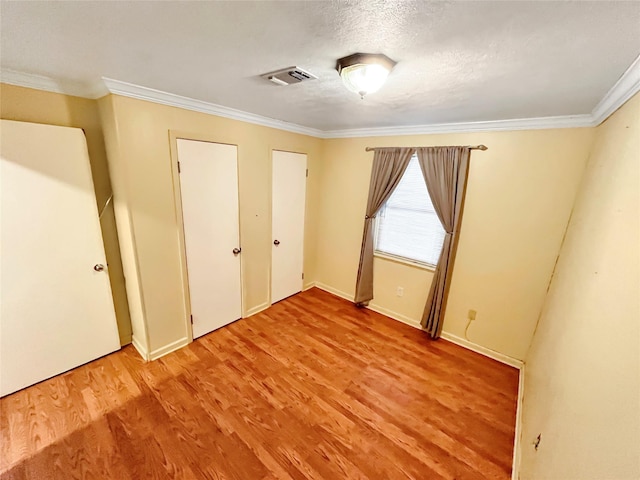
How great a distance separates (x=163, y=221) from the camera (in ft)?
7.37

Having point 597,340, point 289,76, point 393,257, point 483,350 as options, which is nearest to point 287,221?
point 393,257

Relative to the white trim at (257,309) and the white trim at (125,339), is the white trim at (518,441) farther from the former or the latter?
the white trim at (125,339)

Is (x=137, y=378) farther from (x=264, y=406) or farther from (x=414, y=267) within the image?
(x=414, y=267)

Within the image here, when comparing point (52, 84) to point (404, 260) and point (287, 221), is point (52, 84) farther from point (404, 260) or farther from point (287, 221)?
point (404, 260)

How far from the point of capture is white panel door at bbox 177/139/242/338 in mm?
2367

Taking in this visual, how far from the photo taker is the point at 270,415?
6.23 feet

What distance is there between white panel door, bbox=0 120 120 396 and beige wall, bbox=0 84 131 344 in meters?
0.10

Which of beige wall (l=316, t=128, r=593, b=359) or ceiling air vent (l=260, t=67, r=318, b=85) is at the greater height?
ceiling air vent (l=260, t=67, r=318, b=85)

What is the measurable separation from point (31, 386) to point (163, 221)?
5.31 ft

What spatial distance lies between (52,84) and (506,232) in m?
3.83

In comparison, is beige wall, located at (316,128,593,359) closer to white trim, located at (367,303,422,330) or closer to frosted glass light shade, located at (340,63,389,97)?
white trim, located at (367,303,422,330)

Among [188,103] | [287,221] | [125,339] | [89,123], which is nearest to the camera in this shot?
[89,123]

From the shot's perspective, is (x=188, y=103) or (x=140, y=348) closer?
(x=188, y=103)

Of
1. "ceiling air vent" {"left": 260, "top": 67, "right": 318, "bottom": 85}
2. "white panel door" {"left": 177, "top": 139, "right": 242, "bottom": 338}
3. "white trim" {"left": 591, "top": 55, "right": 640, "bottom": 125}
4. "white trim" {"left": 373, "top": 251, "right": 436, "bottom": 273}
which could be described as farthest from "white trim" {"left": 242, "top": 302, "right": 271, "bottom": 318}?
"white trim" {"left": 591, "top": 55, "right": 640, "bottom": 125}
